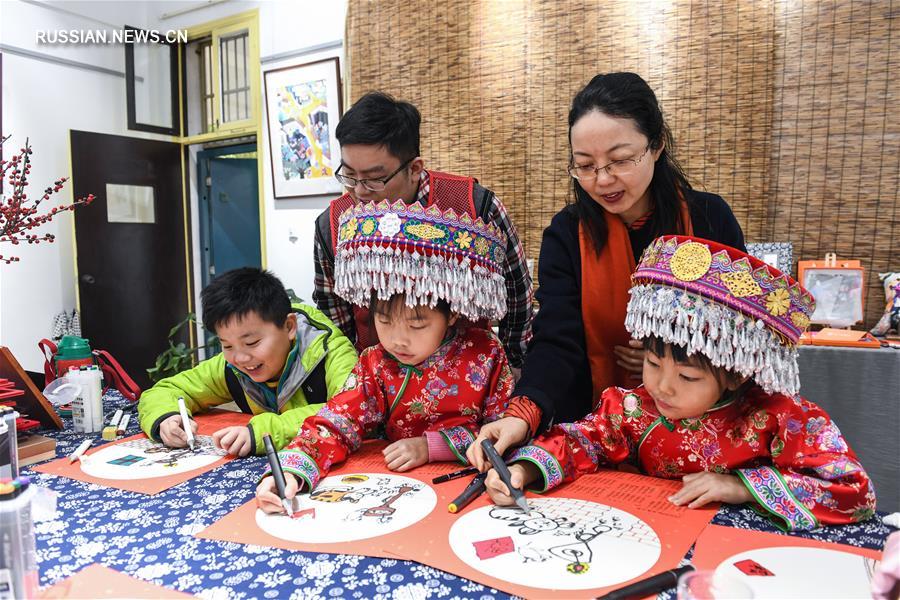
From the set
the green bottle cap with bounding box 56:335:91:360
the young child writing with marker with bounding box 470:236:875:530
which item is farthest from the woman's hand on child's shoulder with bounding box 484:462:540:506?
the green bottle cap with bounding box 56:335:91:360

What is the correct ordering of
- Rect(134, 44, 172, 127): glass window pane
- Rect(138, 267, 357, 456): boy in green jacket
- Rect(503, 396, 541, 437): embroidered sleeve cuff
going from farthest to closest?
Rect(134, 44, 172, 127): glass window pane, Rect(138, 267, 357, 456): boy in green jacket, Rect(503, 396, 541, 437): embroidered sleeve cuff

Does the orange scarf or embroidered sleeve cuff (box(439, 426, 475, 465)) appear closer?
embroidered sleeve cuff (box(439, 426, 475, 465))

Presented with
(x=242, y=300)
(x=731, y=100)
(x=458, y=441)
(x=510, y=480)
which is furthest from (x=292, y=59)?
(x=510, y=480)

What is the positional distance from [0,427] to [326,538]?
61 cm

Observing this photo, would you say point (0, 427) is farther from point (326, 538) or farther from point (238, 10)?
point (238, 10)

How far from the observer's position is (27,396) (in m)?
1.45

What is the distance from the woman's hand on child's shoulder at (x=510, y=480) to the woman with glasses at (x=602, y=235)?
11cm

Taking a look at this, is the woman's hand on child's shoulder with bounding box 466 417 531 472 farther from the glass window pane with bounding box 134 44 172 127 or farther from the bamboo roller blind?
the glass window pane with bounding box 134 44 172 127

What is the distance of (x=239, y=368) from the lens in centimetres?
145

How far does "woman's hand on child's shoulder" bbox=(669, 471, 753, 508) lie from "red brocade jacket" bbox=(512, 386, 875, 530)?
0.06 feet

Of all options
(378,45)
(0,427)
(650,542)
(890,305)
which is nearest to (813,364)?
(890,305)

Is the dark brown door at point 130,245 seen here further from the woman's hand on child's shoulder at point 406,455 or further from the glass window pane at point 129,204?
the woman's hand on child's shoulder at point 406,455

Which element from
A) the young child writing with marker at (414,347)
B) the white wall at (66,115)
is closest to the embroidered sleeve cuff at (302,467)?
the young child writing with marker at (414,347)

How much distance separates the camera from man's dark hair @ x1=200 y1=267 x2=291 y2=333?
142cm
